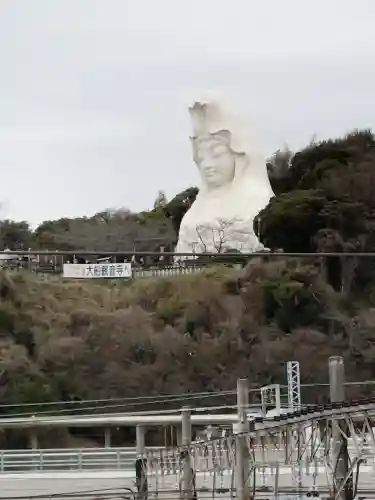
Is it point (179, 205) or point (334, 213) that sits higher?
point (179, 205)

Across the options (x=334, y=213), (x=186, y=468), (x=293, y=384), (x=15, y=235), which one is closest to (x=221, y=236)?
(x=334, y=213)

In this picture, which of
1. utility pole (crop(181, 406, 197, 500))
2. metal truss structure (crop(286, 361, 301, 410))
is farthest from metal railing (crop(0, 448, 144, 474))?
utility pole (crop(181, 406, 197, 500))

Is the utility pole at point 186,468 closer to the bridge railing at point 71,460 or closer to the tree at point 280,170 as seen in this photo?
the bridge railing at point 71,460

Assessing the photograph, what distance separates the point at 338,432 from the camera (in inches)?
277

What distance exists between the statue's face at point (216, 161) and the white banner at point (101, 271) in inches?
180

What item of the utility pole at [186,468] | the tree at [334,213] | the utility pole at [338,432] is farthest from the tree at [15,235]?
the utility pole at [338,432]

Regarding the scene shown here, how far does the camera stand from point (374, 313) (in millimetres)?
18812

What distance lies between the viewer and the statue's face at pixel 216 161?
82.4 feet

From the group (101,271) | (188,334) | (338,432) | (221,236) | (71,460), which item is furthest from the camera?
(221,236)

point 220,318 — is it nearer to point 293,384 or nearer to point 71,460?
point 293,384

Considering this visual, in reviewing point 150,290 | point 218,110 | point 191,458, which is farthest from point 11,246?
point 191,458

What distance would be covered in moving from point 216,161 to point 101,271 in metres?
5.42

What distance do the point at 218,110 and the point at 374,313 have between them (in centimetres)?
843

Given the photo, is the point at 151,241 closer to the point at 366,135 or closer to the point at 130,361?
the point at 366,135
